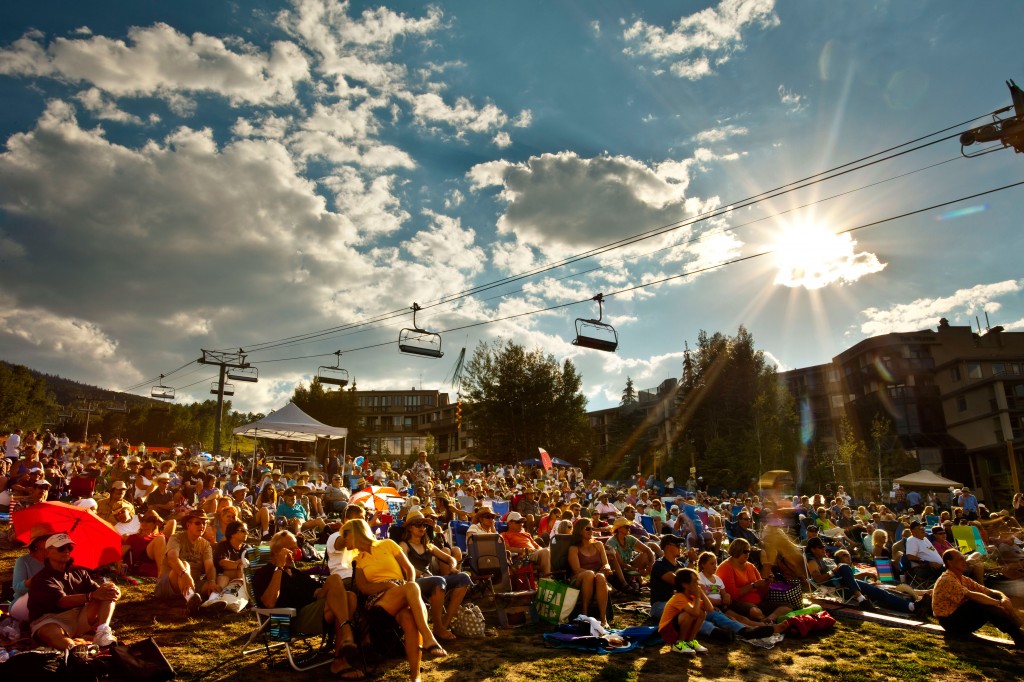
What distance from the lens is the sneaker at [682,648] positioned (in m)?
6.41

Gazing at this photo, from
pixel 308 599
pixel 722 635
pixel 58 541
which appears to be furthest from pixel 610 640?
pixel 58 541

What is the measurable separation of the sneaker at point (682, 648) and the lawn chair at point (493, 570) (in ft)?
6.47

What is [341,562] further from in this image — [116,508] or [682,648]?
[116,508]

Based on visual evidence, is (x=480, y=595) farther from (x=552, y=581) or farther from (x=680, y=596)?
(x=680, y=596)

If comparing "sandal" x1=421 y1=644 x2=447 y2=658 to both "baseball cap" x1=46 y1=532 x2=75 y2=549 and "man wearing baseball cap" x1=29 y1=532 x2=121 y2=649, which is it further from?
"baseball cap" x1=46 y1=532 x2=75 y2=549

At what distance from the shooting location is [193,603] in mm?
7023

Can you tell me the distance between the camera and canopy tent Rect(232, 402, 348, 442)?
19078mm

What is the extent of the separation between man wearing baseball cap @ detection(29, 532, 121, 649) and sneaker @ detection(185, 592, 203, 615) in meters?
2.07

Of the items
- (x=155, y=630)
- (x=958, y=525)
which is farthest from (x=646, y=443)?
(x=155, y=630)

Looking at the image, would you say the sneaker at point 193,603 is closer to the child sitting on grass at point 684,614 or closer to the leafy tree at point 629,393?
the child sitting on grass at point 684,614

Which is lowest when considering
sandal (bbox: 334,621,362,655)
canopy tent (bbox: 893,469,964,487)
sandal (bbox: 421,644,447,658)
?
sandal (bbox: 421,644,447,658)

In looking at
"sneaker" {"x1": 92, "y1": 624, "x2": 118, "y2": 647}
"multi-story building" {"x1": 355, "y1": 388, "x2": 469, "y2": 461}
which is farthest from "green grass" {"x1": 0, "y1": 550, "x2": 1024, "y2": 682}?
"multi-story building" {"x1": 355, "y1": 388, "x2": 469, "y2": 461}

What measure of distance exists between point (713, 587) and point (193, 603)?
6076 mm

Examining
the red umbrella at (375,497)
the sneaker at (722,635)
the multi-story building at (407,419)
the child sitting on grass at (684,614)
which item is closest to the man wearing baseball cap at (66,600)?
the child sitting on grass at (684,614)
